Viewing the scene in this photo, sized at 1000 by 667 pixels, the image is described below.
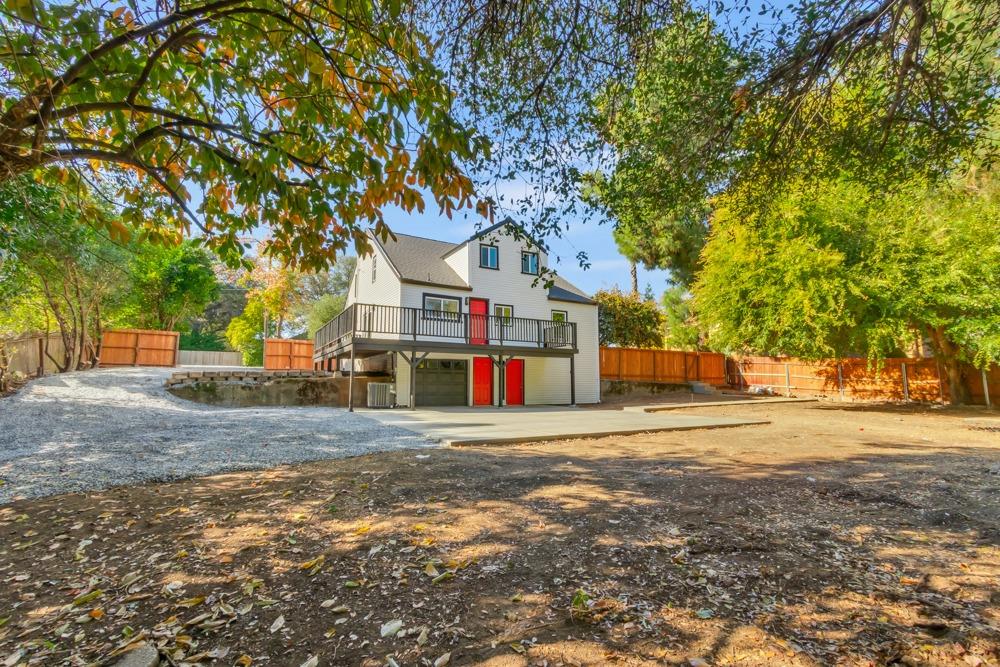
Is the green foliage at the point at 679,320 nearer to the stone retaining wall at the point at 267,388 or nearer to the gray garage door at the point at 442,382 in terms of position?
the gray garage door at the point at 442,382

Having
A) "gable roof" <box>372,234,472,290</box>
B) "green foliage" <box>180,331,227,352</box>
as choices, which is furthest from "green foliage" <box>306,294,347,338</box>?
"gable roof" <box>372,234,472,290</box>

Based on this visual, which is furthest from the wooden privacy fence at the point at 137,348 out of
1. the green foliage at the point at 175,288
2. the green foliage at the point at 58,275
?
the green foliage at the point at 175,288

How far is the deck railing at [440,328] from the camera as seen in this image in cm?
1392

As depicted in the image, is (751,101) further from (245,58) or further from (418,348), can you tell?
(418,348)

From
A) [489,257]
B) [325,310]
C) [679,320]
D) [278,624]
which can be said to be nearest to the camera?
[278,624]

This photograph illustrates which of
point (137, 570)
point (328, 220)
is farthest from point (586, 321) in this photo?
point (137, 570)

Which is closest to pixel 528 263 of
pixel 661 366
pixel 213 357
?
pixel 661 366

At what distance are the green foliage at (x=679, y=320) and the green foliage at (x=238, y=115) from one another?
2472cm

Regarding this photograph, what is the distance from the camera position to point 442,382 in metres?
15.9

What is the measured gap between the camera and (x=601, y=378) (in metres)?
20.2

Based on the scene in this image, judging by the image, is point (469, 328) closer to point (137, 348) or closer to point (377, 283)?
point (377, 283)

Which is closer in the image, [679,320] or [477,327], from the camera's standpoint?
[477,327]

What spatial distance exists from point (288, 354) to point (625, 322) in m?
17.6

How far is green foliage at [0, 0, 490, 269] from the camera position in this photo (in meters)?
2.84
